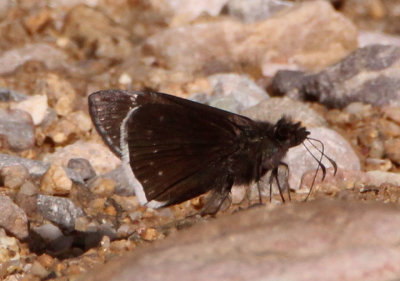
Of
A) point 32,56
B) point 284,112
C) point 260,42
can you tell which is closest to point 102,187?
point 284,112

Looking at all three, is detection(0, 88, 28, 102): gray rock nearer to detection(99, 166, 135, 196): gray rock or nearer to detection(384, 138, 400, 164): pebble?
detection(99, 166, 135, 196): gray rock

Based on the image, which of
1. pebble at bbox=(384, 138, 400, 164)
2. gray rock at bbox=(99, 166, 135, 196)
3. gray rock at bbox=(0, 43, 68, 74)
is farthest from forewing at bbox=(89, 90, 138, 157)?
gray rock at bbox=(0, 43, 68, 74)

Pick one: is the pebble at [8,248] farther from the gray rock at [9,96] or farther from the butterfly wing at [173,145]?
the gray rock at [9,96]

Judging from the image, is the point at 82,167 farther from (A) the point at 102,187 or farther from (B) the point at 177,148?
(B) the point at 177,148

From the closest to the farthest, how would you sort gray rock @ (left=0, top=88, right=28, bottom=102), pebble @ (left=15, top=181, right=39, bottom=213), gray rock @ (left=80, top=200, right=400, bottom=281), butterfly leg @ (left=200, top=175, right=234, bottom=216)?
gray rock @ (left=80, top=200, right=400, bottom=281)
butterfly leg @ (left=200, top=175, right=234, bottom=216)
pebble @ (left=15, top=181, right=39, bottom=213)
gray rock @ (left=0, top=88, right=28, bottom=102)

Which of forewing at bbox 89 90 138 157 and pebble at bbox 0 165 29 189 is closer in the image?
forewing at bbox 89 90 138 157

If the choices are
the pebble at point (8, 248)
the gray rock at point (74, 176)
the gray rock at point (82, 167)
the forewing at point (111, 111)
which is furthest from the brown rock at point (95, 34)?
the pebble at point (8, 248)
